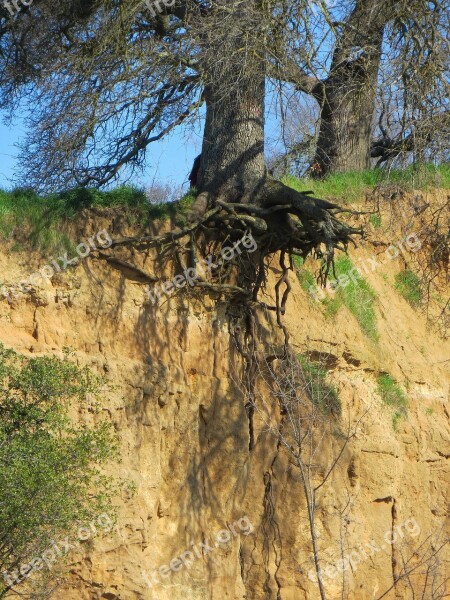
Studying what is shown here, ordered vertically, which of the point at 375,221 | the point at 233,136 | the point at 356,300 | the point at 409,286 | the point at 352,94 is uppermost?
the point at 352,94

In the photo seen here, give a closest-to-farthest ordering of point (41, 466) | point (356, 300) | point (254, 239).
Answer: point (41, 466) → point (254, 239) → point (356, 300)

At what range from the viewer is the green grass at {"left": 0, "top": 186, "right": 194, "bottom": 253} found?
1173 centimetres

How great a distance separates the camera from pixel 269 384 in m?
12.9

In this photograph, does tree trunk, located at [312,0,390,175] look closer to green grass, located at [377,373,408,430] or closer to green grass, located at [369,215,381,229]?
green grass, located at [369,215,381,229]

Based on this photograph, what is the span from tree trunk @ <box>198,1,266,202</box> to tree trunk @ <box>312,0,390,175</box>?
873mm

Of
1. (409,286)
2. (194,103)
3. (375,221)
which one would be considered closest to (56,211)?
(194,103)

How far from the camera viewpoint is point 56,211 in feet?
39.7

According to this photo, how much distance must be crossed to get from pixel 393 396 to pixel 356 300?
4.57ft

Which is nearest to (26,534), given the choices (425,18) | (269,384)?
(269,384)

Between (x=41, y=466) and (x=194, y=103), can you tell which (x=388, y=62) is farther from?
(x=41, y=466)

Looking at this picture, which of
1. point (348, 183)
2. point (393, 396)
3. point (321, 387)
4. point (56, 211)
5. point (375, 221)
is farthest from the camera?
point (348, 183)

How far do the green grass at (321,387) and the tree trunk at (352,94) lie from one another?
3.10 meters

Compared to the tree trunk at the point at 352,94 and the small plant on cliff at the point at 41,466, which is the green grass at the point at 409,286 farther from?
the small plant on cliff at the point at 41,466

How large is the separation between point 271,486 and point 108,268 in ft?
10.5
